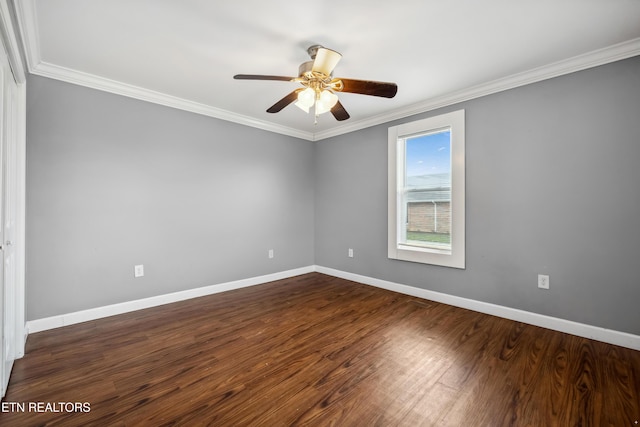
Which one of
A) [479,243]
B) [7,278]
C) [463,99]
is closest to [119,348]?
[7,278]

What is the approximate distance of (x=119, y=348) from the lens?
84.4 inches

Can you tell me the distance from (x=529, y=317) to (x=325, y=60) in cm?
292

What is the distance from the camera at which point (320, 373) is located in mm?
1825

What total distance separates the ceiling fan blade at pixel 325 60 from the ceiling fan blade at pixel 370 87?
0.14 metres

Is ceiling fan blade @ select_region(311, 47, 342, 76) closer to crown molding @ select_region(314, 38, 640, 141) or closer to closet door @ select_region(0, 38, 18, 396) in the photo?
crown molding @ select_region(314, 38, 640, 141)

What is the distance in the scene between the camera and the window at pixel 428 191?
10.0 feet

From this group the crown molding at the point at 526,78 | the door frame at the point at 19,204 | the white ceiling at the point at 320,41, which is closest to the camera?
the white ceiling at the point at 320,41

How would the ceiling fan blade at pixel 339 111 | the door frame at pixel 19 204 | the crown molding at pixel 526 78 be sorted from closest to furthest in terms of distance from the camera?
the door frame at pixel 19 204
the crown molding at pixel 526 78
the ceiling fan blade at pixel 339 111

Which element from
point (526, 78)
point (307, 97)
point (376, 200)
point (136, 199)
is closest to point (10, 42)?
point (136, 199)

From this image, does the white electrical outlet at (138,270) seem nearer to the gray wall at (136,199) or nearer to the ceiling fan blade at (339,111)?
the gray wall at (136,199)

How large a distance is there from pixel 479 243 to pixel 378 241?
1289 millimetres

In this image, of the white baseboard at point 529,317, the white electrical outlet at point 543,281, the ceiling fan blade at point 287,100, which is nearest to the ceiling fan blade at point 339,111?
the ceiling fan blade at point 287,100

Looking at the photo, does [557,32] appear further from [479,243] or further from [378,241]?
[378,241]

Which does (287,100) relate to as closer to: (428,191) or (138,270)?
(428,191)
